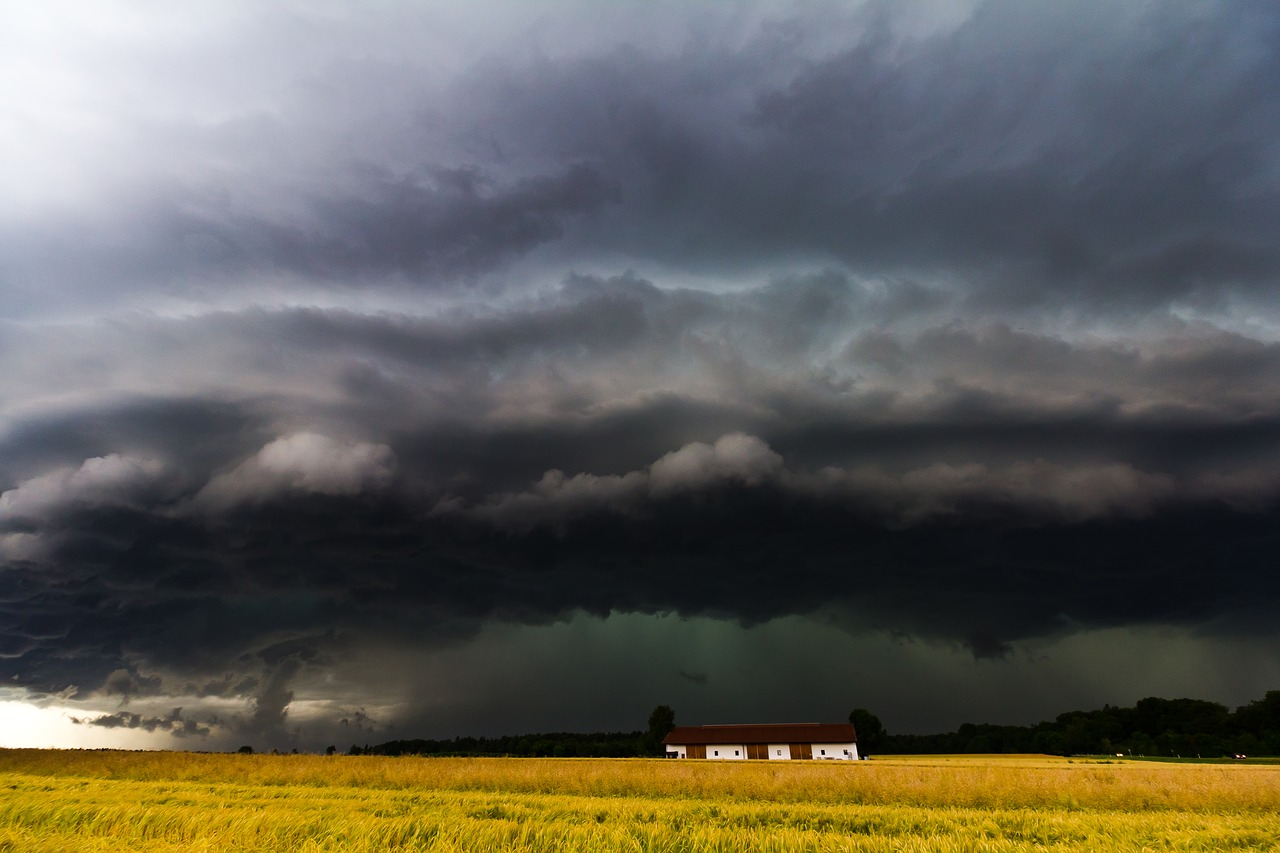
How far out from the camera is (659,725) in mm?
127188

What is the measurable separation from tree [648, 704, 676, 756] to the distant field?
94.2 meters

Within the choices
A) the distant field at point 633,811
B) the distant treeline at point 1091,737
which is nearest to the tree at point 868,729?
the distant treeline at point 1091,737

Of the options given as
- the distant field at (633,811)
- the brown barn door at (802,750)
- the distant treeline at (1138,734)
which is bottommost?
the distant treeline at (1138,734)

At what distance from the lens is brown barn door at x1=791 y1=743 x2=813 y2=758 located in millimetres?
90188

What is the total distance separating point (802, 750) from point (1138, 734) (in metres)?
107

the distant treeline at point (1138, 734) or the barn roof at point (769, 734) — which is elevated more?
the barn roof at point (769, 734)

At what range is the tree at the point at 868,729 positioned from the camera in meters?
120

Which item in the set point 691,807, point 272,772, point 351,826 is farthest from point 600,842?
point 272,772

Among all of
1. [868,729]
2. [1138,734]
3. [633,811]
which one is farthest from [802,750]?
[1138,734]

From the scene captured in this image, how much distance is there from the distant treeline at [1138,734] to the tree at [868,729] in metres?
0.65

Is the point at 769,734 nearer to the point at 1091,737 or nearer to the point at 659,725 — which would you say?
the point at 659,725

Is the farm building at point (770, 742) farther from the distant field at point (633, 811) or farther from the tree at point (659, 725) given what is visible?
the distant field at point (633, 811)

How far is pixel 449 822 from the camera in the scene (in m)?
15.6

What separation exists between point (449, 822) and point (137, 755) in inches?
1984
